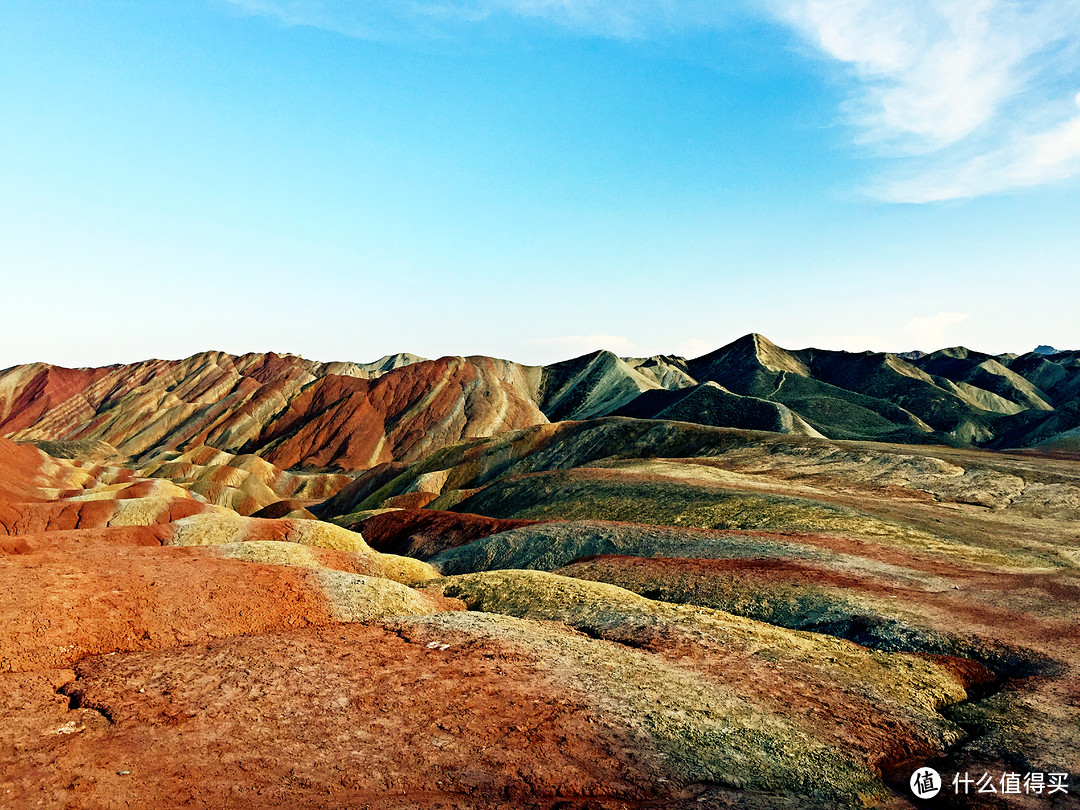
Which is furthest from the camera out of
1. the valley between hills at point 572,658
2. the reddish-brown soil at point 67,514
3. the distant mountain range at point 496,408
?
the distant mountain range at point 496,408

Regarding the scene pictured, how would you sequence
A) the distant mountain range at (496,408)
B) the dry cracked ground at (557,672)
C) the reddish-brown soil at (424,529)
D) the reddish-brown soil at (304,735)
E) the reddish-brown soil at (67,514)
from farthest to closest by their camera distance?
the distant mountain range at (496,408)
the reddish-brown soil at (67,514)
the reddish-brown soil at (424,529)
the dry cracked ground at (557,672)
the reddish-brown soil at (304,735)


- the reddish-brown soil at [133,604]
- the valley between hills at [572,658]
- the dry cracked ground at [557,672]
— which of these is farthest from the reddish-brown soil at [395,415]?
the reddish-brown soil at [133,604]

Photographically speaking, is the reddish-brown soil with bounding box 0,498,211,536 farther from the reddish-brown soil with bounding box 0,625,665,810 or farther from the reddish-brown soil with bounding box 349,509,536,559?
the reddish-brown soil with bounding box 0,625,665,810

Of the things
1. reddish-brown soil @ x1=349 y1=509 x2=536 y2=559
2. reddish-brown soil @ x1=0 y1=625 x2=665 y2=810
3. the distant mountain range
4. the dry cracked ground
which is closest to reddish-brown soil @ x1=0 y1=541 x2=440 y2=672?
the dry cracked ground

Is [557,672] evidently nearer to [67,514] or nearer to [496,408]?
[67,514]

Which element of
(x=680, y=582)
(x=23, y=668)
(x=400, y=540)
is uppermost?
(x=23, y=668)

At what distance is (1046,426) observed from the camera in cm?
13262

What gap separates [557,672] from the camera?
17109 millimetres

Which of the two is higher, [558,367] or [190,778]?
[558,367]

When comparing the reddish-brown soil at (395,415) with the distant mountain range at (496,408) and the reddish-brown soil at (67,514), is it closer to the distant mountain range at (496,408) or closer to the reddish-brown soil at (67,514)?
the distant mountain range at (496,408)

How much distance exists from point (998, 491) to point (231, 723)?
186ft

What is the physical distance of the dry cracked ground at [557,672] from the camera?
12.0m

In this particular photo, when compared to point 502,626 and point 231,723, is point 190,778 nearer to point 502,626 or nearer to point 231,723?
point 231,723

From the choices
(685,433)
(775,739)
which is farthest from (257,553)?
(685,433)
